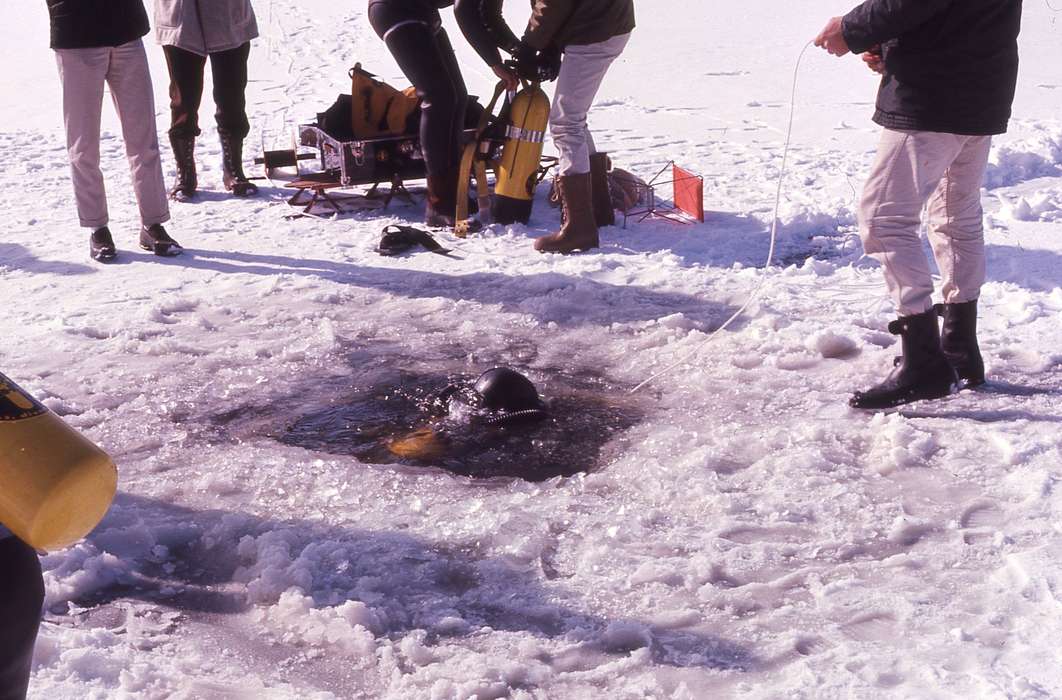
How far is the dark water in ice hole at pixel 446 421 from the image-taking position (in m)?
4.27

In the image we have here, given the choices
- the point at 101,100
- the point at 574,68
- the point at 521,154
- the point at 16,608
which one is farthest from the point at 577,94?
the point at 16,608

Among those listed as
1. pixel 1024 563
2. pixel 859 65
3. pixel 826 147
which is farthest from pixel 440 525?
pixel 859 65

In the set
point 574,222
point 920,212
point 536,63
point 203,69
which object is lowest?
point 574,222

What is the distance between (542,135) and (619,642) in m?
3.92

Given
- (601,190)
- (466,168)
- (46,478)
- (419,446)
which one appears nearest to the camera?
(46,478)

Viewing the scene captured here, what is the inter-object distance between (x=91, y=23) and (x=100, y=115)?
0.52 metres

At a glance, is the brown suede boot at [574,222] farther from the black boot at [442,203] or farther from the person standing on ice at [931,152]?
the person standing on ice at [931,152]

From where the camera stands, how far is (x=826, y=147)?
803 centimetres

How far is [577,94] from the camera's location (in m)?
6.21

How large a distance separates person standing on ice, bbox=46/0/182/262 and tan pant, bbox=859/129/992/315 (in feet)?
12.6

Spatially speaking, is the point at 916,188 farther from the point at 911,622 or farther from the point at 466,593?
the point at 466,593

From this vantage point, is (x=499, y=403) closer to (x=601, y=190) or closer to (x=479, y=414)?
(x=479, y=414)

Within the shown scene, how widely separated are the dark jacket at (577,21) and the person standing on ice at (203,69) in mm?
2218

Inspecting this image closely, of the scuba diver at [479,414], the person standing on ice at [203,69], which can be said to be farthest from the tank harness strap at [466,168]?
the scuba diver at [479,414]
